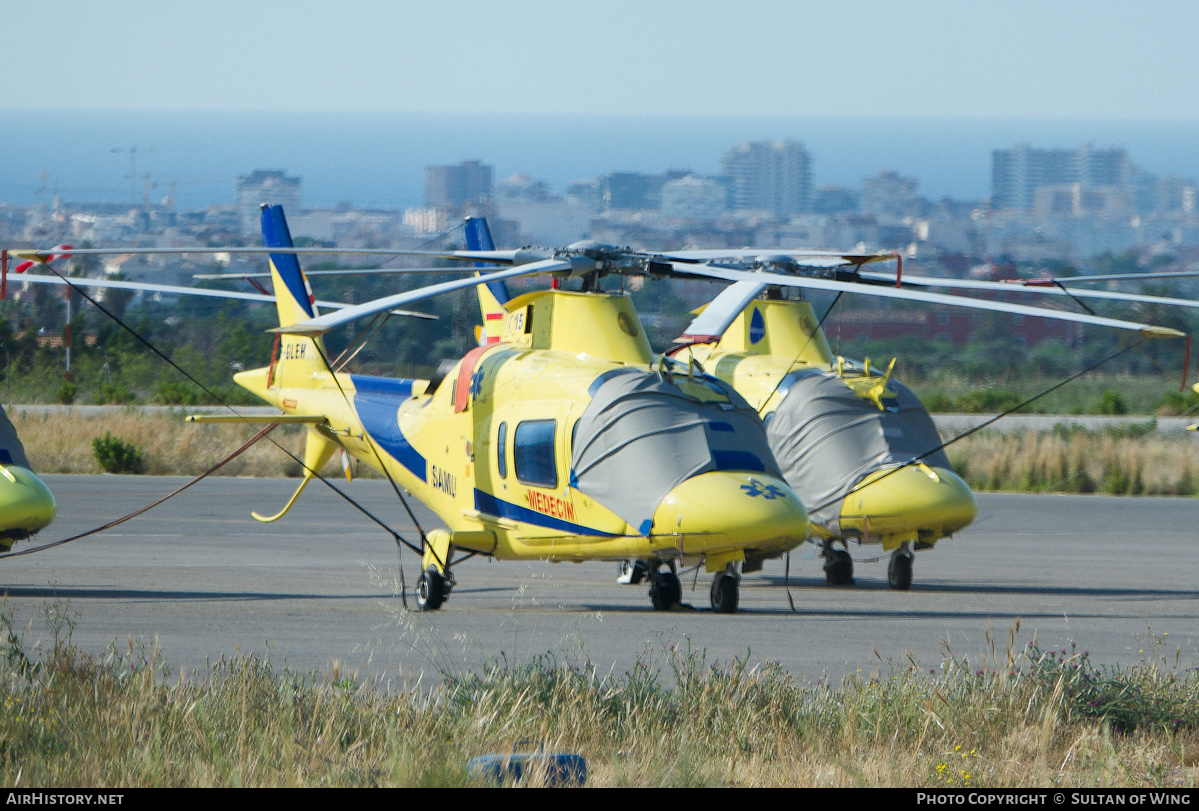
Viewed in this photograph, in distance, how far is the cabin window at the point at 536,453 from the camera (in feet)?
41.3

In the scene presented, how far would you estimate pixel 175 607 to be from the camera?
1255cm

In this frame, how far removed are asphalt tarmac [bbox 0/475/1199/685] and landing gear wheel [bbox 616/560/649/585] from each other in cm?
18

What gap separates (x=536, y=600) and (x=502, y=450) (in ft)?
12.5

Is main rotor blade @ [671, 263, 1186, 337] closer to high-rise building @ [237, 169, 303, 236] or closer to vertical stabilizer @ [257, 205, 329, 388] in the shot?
vertical stabilizer @ [257, 205, 329, 388]

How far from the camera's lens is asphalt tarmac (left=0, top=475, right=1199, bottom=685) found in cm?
1028

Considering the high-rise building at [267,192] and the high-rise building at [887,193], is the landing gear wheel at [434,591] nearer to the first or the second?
the high-rise building at [267,192]

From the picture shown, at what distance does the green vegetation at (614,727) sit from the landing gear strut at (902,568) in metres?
6.36

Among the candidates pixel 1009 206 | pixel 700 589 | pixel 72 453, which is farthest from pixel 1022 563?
pixel 1009 206

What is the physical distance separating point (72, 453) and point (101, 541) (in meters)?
9.89

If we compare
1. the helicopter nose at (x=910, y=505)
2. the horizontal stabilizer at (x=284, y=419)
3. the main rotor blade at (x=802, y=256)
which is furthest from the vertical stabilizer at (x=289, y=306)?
the helicopter nose at (x=910, y=505)

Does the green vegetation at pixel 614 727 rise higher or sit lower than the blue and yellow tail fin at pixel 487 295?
lower

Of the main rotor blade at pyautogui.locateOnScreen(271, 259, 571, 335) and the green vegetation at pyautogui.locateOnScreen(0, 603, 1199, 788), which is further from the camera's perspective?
the main rotor blade at pyautogui.locateOnScreen(271, 259, 571, 335)

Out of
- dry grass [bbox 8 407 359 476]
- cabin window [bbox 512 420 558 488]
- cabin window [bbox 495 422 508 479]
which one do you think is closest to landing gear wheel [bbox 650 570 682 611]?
cabin window [bbox 512 420 558 488]

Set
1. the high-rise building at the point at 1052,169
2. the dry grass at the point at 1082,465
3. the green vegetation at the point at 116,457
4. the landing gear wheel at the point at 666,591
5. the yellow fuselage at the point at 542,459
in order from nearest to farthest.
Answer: the yellow fuselage at the point at 542,459
the landing gear wheel at the point at 666,591
the dry grass at the point at 1082,465
the green vegetation at the point at 116,457
the high-rise building at the point at 1052,169
